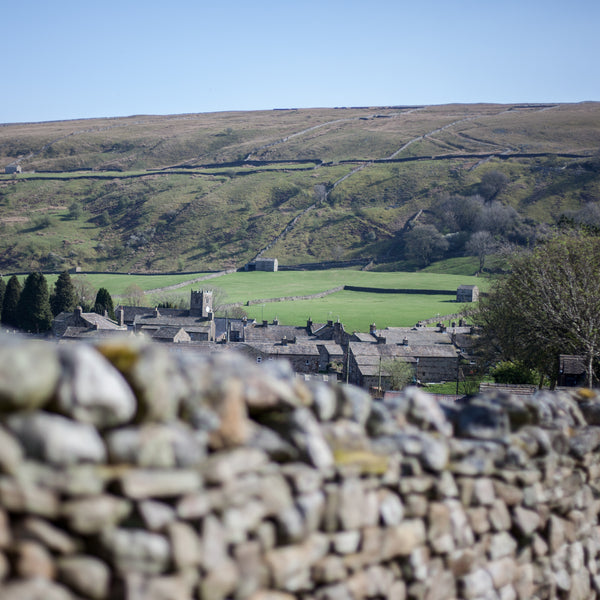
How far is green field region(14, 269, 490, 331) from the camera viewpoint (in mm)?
93875

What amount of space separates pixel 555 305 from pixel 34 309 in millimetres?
58153

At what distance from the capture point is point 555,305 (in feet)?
101

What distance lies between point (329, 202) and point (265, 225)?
19468mm

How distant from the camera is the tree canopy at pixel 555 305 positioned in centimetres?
2896

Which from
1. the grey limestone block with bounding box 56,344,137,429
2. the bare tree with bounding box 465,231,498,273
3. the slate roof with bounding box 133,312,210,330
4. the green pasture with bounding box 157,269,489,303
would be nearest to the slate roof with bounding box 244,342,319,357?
the slate roof with bounding box 133,312,210,330

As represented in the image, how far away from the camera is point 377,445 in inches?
169

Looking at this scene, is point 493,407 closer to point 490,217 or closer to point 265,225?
point 490,217

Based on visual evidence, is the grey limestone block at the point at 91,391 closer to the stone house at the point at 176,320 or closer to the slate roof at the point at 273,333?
the stone house at the point at 176,320

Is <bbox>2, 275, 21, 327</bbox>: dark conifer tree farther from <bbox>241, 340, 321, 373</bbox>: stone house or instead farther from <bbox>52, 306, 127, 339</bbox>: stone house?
<bbox>241, 340, 321, 373</bbox>: stone house

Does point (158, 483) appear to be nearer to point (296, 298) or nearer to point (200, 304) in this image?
point (200, 304)

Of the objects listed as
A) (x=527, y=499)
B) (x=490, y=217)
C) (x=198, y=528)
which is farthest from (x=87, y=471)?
(x=490, y=217)

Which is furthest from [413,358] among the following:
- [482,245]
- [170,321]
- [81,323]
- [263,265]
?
[263,265]

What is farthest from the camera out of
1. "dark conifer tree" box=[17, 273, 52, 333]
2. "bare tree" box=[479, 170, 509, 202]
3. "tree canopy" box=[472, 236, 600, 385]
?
"bare tree" box=[479, 170, 509, 202]

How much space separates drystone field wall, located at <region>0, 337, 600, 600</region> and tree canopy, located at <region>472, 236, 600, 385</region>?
21.8 meters
